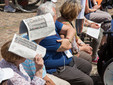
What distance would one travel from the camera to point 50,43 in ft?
7.35

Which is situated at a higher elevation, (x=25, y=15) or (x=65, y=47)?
(x=65, y=47)

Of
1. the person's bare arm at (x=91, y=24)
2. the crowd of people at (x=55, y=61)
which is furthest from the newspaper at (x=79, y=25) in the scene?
the crowd of people at (x=55, y=61)

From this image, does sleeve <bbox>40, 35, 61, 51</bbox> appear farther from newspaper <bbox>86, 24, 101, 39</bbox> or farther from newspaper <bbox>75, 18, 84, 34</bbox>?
newspaper <bbox>75, 18, 84, 34</bbox>

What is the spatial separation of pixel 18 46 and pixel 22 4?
6388 millimetres

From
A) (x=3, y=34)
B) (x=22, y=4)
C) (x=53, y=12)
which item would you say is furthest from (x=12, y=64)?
(x=22, y=4)

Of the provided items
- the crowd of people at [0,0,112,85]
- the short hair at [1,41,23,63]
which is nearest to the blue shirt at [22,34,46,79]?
the crowd of people at [0,0,112,85]

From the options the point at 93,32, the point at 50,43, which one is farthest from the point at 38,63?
the point at 93,32

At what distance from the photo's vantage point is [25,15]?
23.2 feet

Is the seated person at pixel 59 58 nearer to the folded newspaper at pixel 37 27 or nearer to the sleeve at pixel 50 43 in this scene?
the sleeve at pixel 50 43

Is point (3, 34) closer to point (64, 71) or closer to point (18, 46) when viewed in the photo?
point (64, 71)

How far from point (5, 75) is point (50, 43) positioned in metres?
0.80

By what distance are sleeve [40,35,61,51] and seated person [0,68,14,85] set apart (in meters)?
0.68

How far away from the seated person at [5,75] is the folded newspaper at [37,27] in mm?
364

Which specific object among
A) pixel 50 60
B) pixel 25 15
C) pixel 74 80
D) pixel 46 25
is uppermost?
pixel 46 25
